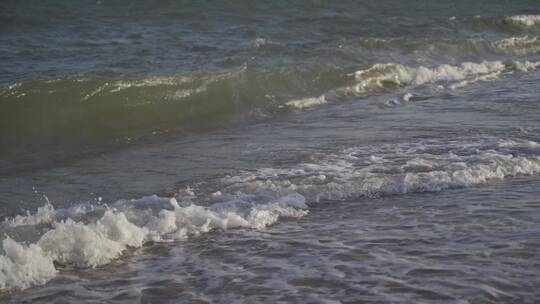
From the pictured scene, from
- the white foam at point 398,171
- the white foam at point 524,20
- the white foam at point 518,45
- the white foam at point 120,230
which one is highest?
the white foam at point 120,230

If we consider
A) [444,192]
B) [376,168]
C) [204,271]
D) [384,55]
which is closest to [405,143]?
[376,168]

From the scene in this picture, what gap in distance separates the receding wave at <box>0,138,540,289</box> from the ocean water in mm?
17

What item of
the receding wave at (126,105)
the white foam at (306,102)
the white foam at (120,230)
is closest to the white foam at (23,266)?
the white foam at (120,230)

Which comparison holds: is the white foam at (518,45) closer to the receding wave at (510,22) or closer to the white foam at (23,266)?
the receding wave at (510,22)

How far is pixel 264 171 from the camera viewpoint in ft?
23.5

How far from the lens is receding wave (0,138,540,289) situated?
5105 mm

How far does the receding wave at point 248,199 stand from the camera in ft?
16.8

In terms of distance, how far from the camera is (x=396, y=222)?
18.6 ft

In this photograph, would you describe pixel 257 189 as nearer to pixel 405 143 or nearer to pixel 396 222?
pixel 396 222

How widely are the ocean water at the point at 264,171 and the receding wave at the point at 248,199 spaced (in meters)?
0.02

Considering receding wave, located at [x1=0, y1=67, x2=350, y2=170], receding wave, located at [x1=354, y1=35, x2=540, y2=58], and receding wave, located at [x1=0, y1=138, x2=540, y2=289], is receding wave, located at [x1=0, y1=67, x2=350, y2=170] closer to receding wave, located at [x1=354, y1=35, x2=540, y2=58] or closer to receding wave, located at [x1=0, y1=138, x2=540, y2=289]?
receding wave, located at [x1=0, y1=138, x2=540, y2=289]

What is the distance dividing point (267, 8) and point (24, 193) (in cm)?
1547

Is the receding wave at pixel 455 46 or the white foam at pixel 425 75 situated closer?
the white foam at pixel 425 75

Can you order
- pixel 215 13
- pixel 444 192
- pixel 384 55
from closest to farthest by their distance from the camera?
pixel 444 192
pixel 384 55
pixel 215 13
